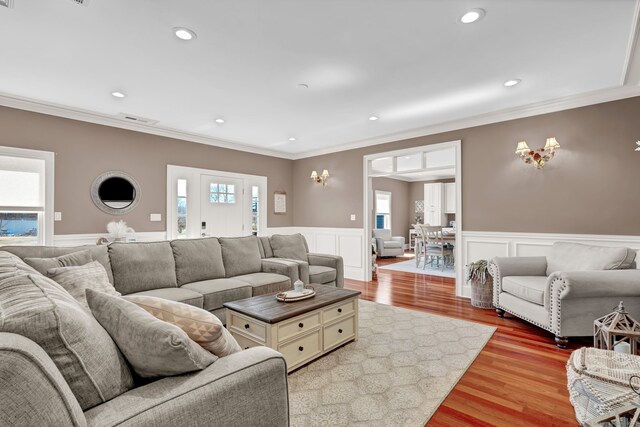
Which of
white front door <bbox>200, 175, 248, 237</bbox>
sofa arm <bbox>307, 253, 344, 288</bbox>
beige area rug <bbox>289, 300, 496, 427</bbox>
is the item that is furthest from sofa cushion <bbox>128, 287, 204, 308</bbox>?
white front door <bbox>200, 175, 248, 237</bbox>

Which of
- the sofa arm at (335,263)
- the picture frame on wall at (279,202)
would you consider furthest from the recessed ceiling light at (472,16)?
the picture frame on wall at (279,202)

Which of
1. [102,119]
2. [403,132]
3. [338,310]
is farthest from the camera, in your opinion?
[403,132]

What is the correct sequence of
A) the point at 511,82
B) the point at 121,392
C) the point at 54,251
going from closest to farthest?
1. the point at 121,392
2. the point at 54,251
3. the point at 511,82

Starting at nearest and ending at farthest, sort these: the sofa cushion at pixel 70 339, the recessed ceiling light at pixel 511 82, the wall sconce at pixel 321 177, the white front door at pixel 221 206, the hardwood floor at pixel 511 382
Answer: the sofa cushion at pixel 70 339
the hardwood floor at pixel 511 382
the recessed ceiling light at pixel 511 82
the white front door at pixel 221 206
the wall sconce at pixel 321 177

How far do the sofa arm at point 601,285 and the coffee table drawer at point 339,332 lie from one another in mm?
1874

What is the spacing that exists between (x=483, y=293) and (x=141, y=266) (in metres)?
3.99

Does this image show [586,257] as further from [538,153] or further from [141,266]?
[141,266]

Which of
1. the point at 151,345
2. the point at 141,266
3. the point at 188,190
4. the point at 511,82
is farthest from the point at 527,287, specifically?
the point at 188,190

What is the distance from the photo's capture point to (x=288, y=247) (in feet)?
14.9

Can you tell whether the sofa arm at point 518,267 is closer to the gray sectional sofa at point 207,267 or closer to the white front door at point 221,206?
the gray sectional sofa at point 207,267

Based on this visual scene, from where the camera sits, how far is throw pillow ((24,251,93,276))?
235 centimetres

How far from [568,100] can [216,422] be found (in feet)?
Result: 15.9

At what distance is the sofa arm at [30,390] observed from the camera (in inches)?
25.6

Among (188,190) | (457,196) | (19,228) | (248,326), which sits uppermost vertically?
(188,190)
